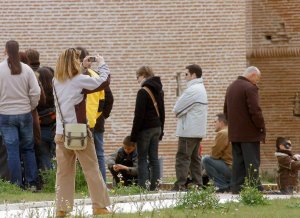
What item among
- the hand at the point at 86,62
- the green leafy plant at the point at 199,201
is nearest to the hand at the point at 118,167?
the hand at the point at 86,62

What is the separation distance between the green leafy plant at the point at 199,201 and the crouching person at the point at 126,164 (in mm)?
3772

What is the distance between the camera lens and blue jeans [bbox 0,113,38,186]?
14.7 metres

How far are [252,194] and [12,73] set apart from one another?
343 cm

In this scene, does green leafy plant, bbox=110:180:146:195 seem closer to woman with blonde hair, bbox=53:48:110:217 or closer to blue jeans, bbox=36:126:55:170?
blue jeans, bbox=36:126:55:170

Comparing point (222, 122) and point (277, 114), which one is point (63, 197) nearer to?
point (222, 122)

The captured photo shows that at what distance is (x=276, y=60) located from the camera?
24484mm

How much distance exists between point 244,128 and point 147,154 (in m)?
1.32

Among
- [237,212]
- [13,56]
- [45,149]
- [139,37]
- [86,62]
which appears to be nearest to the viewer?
[237,212]

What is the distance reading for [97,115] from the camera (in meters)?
14.5

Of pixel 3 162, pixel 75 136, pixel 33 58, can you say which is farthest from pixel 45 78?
pixel 75 136

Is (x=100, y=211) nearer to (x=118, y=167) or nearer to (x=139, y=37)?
(x=118, y=167)

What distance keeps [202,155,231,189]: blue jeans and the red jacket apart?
3.41ft

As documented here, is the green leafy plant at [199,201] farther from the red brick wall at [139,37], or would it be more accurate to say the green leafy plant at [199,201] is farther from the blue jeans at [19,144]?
the red brick wall at [139,37]

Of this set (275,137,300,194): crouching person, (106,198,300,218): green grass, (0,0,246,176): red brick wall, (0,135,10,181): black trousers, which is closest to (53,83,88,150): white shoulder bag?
(106,198,300,218): green grass
